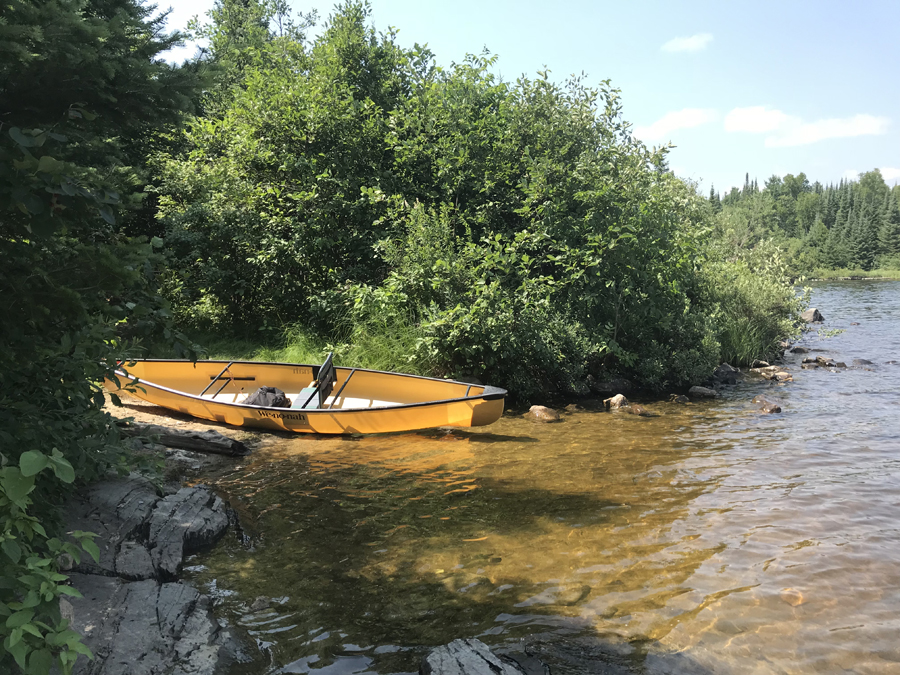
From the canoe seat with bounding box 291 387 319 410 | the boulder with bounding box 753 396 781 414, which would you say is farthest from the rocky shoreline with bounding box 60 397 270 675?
the boulder with bounding box 753 396 781 414

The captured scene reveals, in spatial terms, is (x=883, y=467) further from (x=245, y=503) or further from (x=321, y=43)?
(x=321, y=43)

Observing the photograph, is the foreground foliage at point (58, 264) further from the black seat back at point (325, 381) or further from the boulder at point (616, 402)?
the boulder at point (616, 402)

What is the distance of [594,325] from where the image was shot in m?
13.2

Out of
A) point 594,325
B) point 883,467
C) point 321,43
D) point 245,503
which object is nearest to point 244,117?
point 321,43

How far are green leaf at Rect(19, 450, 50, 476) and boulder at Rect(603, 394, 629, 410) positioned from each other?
10.7m

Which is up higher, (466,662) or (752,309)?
(752,309)

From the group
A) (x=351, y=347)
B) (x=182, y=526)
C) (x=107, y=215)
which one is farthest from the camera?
(x=351, y=347)

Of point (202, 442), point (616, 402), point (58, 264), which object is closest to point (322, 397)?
point (202, 442)

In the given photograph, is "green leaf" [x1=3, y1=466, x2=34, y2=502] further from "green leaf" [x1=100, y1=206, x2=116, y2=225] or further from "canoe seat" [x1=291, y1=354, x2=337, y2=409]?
"canoe seat" [x1=291, y1=354, x2=337, y2=409]

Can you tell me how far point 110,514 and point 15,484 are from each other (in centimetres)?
311

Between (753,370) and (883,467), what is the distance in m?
8.26

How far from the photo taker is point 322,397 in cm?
1005

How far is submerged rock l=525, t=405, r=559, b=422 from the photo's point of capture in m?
10.8

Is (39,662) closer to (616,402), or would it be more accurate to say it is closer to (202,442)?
(202,442)
